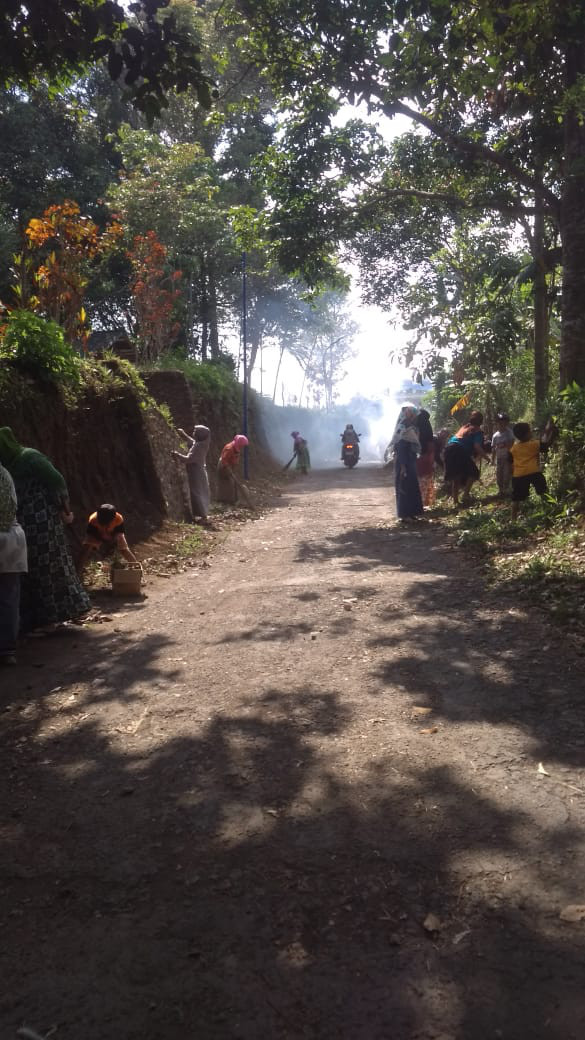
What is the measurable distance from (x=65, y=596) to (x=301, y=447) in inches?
895

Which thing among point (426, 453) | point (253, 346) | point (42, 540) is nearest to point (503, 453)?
point (426, 453)

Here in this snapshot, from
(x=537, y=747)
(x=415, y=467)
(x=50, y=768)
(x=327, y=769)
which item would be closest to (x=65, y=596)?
(x=50, y=768)

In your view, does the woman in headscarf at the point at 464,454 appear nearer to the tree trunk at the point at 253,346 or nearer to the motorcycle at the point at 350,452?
the motorcycle at the point at 350,452

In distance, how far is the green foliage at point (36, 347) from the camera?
952 centimetres

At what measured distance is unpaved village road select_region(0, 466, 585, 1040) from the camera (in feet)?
8.14

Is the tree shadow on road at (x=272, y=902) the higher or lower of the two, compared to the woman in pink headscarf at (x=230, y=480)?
lower

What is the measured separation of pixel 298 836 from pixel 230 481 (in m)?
14.6

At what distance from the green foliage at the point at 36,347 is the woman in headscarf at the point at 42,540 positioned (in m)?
2.66

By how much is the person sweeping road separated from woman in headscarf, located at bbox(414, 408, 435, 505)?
384 centimetres

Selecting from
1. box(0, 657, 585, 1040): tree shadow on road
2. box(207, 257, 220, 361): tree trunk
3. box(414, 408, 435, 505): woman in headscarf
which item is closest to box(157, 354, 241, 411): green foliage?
box(207, 257, 220, 361): tree trunk

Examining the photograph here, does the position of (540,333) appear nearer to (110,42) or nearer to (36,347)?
(36,347)

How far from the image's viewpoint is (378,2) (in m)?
12.2

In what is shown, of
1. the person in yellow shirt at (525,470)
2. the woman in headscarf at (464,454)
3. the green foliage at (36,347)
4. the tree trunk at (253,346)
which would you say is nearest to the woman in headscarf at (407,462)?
the woman in headscarf at (464,454)

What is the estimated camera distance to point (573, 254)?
12.3m
